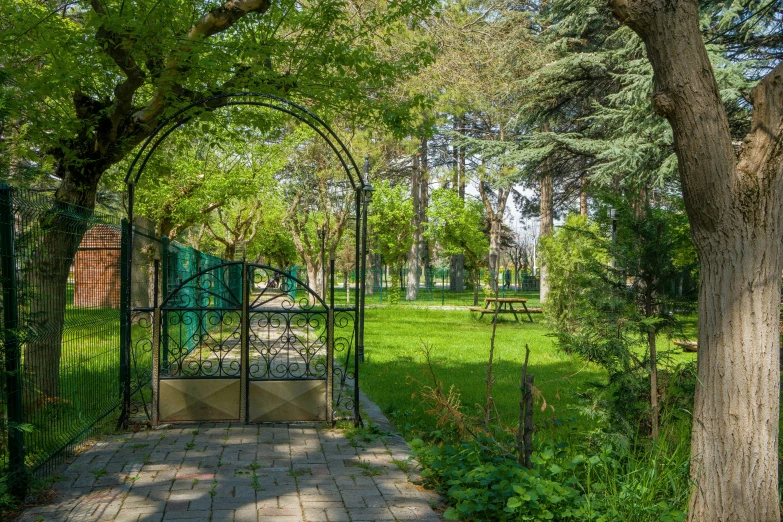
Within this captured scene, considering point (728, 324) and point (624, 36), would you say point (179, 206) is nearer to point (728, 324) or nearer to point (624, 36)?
point (624, 36)

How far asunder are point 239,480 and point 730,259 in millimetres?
Result: 3811

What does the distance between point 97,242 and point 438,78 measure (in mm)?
11885

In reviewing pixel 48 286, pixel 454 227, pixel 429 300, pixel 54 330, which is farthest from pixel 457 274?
pixel 54 330

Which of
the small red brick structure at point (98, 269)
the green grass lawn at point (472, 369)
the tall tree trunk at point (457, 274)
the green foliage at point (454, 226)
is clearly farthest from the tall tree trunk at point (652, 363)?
the tall tree trunk at point (457, 274)

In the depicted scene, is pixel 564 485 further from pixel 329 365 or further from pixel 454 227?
pixel 454 227

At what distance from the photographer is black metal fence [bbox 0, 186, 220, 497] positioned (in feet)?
14.7

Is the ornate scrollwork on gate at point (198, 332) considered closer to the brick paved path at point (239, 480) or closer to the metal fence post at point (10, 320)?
the brick paved path at point (239, 480)

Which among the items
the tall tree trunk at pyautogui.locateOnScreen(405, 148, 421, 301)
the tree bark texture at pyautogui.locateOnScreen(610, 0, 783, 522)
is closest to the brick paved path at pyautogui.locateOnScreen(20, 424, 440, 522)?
the tree bark texture at pyautogui.locateOnScreen(610, 0, 783, 522)

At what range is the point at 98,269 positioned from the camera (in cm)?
722

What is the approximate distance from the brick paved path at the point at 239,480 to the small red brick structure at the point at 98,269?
1.36m

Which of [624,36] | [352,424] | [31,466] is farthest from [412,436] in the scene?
[624,36]

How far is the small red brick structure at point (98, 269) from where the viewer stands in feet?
22.1

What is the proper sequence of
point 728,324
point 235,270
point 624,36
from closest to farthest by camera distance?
point 728,324
point 624,36
point 235,270

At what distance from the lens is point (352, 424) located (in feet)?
25.2
